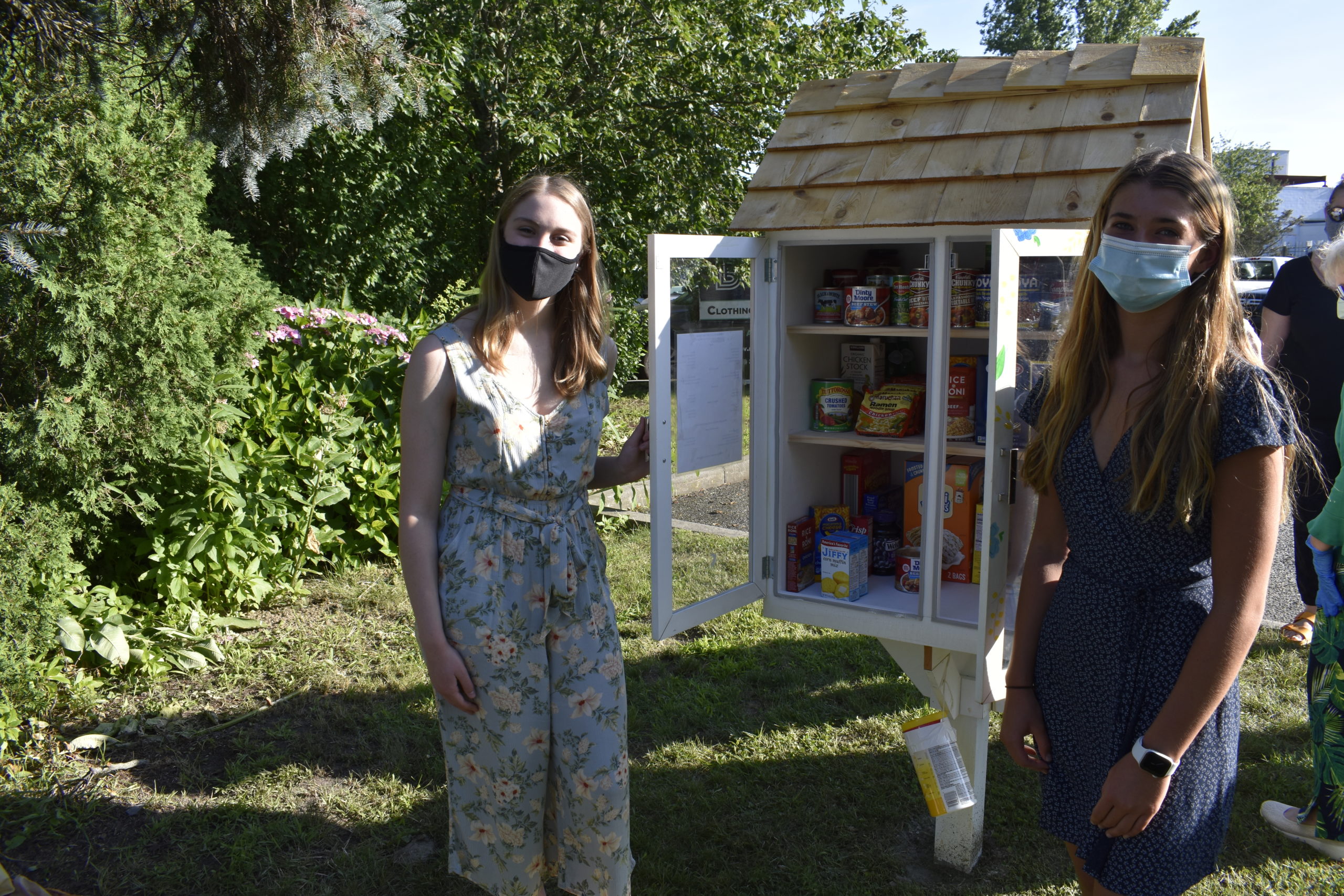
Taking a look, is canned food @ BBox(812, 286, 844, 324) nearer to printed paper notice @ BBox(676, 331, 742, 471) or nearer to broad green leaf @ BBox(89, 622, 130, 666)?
printed paper notice @ BBox(676, 331, 742, 471)

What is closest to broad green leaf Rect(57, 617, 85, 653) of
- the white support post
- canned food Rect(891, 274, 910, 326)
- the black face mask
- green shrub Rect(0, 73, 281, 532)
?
green shrub Rect(0, 73, 281, 532)

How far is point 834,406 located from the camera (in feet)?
11.0

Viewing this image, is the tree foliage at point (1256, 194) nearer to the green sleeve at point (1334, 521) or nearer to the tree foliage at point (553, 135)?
the tree foliage at point (553, 135)

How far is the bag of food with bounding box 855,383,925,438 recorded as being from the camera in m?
3.25

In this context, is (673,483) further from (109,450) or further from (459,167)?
(459,167)

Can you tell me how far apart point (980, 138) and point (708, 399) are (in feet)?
3.91

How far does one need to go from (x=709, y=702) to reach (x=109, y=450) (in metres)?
2.77

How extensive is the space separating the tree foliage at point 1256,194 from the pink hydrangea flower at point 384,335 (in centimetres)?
3258

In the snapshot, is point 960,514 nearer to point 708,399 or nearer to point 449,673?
point 708,399

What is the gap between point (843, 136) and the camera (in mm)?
3152

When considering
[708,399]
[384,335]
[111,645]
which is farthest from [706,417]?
[384,335]

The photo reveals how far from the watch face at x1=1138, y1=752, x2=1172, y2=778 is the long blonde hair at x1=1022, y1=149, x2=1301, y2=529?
404mm

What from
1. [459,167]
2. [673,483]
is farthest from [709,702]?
[459,167]

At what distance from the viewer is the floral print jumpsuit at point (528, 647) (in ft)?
6.81
